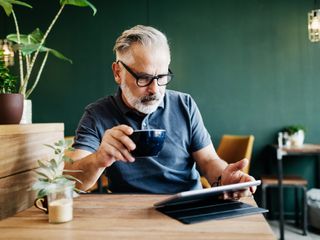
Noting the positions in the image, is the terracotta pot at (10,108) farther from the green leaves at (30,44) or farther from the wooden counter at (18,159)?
the green leaves at (30,44)

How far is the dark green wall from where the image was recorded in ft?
14.3

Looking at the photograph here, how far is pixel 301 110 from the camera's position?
434 centimetres

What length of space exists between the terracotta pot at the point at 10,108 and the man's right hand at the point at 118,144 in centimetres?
34

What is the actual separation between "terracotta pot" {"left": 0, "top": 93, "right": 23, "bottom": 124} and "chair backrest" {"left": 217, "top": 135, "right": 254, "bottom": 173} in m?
2.66

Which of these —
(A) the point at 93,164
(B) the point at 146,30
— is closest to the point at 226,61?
(B) the point at 146,30

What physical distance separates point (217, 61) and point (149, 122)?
2.95 metres

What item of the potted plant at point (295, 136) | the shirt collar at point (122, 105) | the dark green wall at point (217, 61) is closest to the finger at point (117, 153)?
the shirt collar at point (122, 105)

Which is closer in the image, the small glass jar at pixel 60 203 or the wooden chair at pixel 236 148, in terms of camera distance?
the small glass jar at pixel 60 203

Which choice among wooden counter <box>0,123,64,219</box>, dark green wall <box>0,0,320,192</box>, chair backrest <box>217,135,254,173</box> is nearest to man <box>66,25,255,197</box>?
wooden counter <box>0,123,64,219</box>

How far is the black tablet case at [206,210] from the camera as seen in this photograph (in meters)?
0.97

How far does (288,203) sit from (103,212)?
3682 millimetres

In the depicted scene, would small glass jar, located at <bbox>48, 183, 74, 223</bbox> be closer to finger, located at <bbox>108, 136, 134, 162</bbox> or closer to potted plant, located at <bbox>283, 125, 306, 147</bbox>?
finger, located at <bbox>108, 136, 134, 162</bbox>

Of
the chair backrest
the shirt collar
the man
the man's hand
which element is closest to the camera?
the man's hand

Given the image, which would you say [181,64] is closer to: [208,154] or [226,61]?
[226,61]
